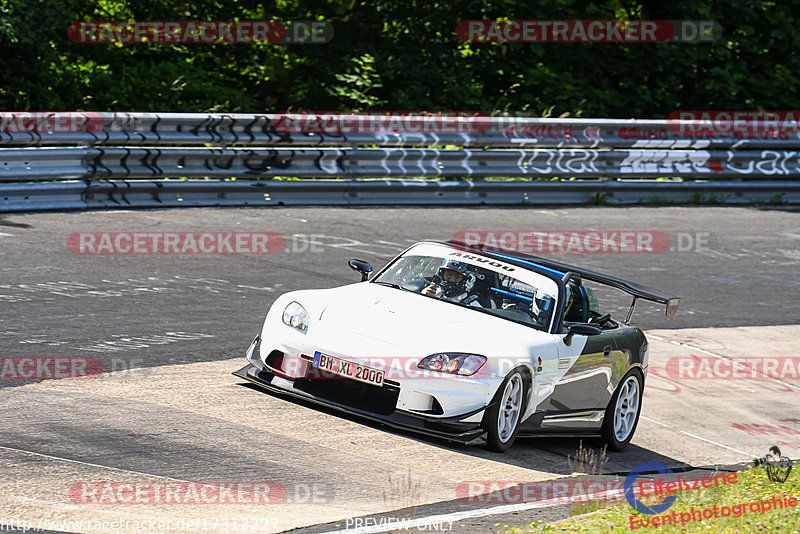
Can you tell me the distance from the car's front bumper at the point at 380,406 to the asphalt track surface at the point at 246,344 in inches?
5.4

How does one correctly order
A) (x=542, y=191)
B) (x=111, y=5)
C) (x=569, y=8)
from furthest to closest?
(x=569, y=8) < (x=111, y=5) < (x=542, y=191)

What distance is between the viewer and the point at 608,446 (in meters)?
8.79

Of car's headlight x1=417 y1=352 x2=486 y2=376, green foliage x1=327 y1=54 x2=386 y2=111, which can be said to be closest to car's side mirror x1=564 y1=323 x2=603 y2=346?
car's headlight x1=417 y1=352 x2=486 y2=376

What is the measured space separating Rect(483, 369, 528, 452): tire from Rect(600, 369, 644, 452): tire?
1174 mm

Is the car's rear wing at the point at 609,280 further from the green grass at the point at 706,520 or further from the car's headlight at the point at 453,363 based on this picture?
the green grass at the point at 706,520

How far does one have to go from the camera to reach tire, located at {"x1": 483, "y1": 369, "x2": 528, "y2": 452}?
7.48 meters

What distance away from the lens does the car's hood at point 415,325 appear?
762 cm

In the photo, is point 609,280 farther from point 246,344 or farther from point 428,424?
point 246,344

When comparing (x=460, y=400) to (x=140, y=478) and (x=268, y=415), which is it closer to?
(x=268, y=415)

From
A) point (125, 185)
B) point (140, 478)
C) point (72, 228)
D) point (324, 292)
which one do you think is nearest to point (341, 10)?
point (125, 185)

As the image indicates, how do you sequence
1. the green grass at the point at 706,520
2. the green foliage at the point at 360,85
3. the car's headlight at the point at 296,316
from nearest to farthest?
the green grass at the point at 706,520 → the car's headlight at the point at 296,316 → the green foliage at the point at 360,85

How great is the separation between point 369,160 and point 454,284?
8.67 metres

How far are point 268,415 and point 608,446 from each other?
9.09ft

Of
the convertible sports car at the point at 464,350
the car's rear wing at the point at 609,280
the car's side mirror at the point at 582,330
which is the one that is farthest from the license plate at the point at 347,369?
the car's rear wing at the point at 609,280
